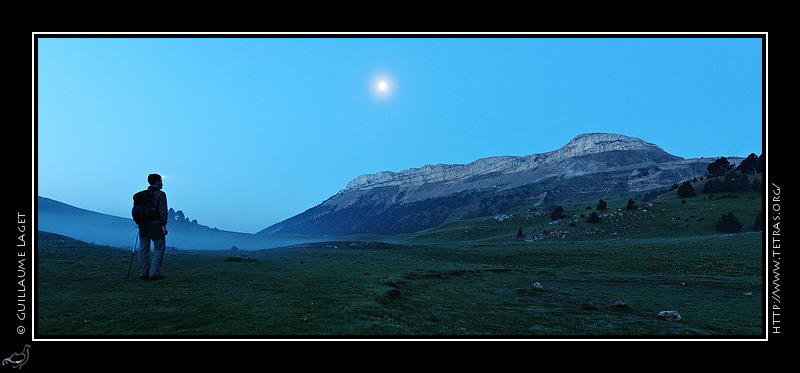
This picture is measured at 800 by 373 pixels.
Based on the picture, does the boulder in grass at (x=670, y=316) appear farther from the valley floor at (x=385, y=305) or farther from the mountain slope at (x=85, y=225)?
the mountain slope at (x=85, y=225)

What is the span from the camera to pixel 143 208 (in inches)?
492

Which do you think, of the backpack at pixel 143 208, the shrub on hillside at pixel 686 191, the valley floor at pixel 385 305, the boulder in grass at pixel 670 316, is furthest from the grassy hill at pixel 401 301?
the shrub on hillside at pixel 686 191

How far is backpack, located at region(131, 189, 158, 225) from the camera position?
40.8 ft

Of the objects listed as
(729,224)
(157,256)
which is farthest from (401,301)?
(729,224)

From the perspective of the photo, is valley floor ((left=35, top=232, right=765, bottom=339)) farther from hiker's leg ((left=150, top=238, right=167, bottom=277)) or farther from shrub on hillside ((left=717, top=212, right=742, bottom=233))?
shrub on hillside ((left=717, top=212, right=742, bottom=233))
